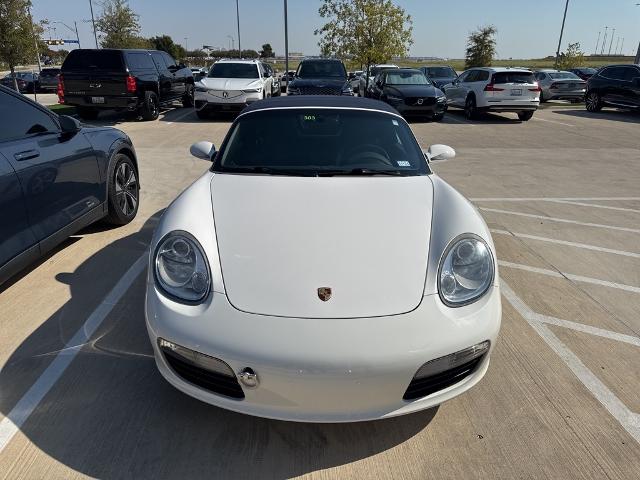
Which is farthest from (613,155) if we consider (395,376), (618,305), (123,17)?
(123,17)

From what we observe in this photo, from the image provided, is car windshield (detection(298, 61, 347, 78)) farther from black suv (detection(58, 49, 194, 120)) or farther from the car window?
the car window

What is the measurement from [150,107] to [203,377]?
42.5ft

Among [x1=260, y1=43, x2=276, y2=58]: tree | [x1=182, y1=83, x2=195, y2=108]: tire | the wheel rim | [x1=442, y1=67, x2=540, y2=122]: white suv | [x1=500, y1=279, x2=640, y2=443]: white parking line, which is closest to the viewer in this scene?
[x1=500, y1=279, x2=640, y2=443]: white parking line

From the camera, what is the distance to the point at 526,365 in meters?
2.94

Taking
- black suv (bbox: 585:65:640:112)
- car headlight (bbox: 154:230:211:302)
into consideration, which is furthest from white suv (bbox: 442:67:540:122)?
car headlight (bbox: 154:230:211:302)

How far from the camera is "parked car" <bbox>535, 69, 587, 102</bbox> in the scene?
20.5 metres

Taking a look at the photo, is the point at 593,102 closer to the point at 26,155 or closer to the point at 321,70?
the point at 321,70

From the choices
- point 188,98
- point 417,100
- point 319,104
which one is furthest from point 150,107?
point 319,104

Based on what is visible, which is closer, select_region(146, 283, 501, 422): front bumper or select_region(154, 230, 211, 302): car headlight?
select_region(146, 283, 501, 422): front bumper

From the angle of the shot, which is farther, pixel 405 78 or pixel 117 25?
pixel 117 25

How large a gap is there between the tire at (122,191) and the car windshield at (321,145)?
185cm

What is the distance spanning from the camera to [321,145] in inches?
138

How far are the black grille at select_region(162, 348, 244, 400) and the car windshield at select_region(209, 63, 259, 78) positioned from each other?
13.5 meters

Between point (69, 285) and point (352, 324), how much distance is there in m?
2.75
